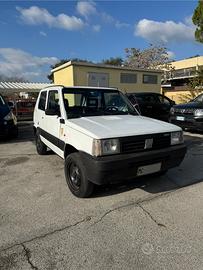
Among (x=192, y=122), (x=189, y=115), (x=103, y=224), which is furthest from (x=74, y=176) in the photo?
(x=189, y=115)

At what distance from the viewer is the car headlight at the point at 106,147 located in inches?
131

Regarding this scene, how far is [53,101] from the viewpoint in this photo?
5242 millimetres

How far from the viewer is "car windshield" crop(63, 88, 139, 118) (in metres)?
4.59

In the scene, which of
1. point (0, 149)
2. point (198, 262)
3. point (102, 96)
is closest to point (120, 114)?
point (102, 96)

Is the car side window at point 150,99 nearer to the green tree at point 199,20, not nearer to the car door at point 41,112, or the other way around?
the car door at point 41,112

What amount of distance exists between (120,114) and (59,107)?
1.19 m

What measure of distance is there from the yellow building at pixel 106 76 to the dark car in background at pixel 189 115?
727 cm

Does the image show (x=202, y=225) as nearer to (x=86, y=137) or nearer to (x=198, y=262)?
(x=198, y=262)

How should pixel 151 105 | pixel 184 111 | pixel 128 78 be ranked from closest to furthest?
pixel 184 111, pixel 151 105, pixel 128 78

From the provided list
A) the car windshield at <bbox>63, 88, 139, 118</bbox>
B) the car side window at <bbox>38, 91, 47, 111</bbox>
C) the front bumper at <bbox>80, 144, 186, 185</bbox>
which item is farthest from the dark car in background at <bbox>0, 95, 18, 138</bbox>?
→ the front bumper at <bbox>80, 144, 186, 185</bbox>

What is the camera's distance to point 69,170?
13.6ft

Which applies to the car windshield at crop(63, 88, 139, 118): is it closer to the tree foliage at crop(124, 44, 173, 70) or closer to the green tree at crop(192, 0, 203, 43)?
the green tree at crop(192, 0, 203, 43)

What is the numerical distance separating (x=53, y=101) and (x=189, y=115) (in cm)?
567

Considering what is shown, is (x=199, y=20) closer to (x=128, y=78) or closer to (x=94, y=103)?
(x=128, y=78)
